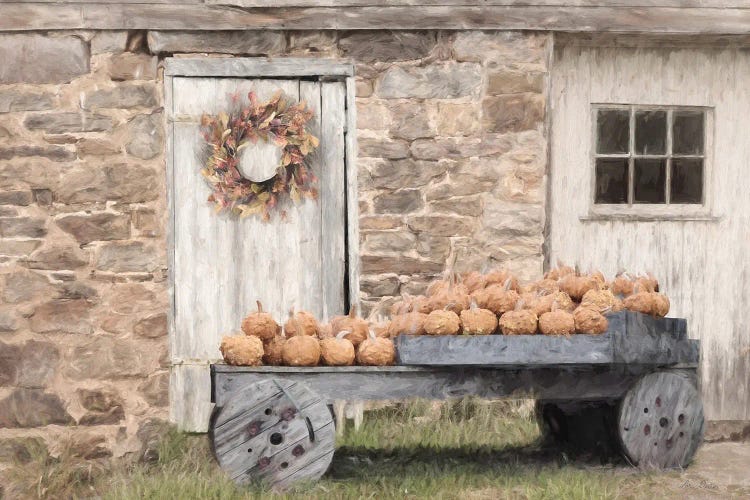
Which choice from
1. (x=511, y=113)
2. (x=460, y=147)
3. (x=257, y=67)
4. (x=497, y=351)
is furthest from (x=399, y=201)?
(x=497, y=351)

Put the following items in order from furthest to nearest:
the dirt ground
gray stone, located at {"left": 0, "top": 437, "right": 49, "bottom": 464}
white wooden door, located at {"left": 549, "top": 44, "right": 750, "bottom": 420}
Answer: white wooden door, located at {"left": 549, "top": 44, "right": 750, "bottom": 420}
gray stone, located at {"left": 0, "top": 437, "right": 49, "bottom": 464}
the dirt ground

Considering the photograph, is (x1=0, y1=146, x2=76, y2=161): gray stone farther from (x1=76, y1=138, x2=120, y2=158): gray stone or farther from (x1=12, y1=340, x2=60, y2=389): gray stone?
(x1=12, y1=340, x2=60, y2=389): gray stone

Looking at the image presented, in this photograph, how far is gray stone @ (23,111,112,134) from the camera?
23.6ft

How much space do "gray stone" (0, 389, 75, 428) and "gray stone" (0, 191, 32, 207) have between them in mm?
1106

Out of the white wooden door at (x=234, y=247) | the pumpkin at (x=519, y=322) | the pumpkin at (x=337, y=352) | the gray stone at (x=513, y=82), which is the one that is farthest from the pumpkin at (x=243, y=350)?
the gray stone at (x=513, y=82)

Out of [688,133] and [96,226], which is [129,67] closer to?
[96,226]

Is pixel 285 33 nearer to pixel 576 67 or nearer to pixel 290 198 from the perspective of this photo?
pixel 290 198

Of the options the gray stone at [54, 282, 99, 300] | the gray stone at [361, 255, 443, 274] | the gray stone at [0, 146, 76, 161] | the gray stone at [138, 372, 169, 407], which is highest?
the gray stone at [0, 146, 76, 161]

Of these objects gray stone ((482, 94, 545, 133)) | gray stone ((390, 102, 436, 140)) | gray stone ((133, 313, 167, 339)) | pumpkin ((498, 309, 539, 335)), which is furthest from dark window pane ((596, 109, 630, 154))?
gray stone ((133, 313, 167, 339))

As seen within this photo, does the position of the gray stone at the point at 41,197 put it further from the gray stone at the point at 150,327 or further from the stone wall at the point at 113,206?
the gray stone at the point at 150,327

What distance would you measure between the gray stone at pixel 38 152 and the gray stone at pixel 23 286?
26.8 inches

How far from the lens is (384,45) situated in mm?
7316

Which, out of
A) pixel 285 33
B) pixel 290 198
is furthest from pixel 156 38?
pixel 290 198

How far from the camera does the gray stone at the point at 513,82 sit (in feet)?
24.3
